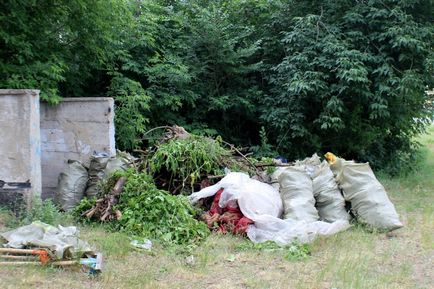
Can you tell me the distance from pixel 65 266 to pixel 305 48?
23.7 ft

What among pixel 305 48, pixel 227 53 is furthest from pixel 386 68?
pixel 227 53

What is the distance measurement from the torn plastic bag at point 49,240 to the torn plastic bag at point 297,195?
8.70 feet

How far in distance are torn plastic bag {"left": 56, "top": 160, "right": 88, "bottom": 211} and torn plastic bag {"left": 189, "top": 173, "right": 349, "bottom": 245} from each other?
1666mm

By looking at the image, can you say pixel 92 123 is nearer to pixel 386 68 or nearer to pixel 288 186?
pixel 288 186

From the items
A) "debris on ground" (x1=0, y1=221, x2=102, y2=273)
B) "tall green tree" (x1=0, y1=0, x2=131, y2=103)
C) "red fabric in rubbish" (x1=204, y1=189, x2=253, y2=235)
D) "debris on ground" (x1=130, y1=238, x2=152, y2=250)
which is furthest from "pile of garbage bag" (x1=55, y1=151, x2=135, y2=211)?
"debris on ground" (x1=0, y1=221, x2=102, y2=273)

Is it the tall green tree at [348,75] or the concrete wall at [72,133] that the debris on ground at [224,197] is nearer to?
the concrete wall at [72,133]

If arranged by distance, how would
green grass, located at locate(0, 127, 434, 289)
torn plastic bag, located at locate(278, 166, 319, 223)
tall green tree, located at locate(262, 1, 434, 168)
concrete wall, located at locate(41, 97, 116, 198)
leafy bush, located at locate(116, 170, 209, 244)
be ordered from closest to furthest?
green grass, located at locate(0, 127, 434, 289) → leafy bush, located at locate(116, 170, 209, 244) → torn plastic bag, located at locate(278, 166, 319, 223) → concrete wall, located at locate(41, 97, 116, 198) → tall green tree, located at locate(262, 1, 434, 168)

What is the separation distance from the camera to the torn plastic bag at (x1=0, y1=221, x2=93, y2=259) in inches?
177

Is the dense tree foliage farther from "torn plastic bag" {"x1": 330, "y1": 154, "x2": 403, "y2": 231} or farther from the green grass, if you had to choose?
the green grass

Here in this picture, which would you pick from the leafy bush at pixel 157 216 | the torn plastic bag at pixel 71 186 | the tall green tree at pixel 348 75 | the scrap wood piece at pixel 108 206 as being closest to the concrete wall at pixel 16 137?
the scrap wood piece at pixel 108 206

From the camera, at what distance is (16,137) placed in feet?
20.3

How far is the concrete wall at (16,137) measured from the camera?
6.16m

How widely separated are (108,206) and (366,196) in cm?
328

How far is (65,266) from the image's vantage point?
14.5 ft
